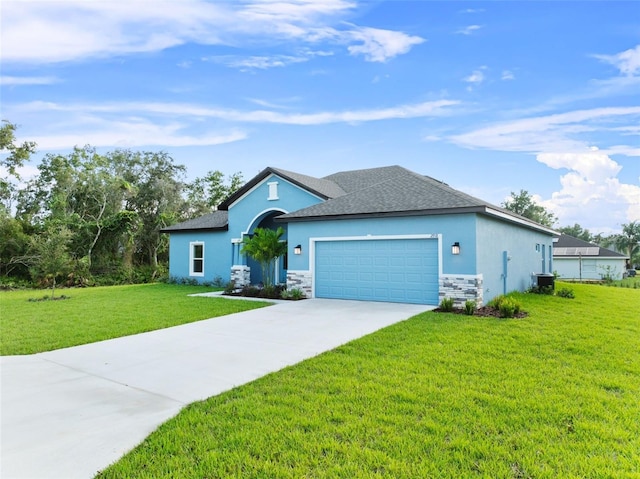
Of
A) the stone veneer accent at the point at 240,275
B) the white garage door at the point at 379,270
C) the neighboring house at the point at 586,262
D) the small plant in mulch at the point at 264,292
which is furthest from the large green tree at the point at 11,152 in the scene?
the neighboring house at the point at 586,262

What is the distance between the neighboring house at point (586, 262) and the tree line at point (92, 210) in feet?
99.9

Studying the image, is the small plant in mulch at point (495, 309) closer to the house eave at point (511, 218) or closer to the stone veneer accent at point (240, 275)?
the house eave at point (511, 218)

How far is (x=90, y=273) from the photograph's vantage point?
20484 millimetres

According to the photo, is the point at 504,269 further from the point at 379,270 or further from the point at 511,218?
the point at 379,270

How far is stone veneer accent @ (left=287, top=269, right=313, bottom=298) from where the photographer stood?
12.8 m

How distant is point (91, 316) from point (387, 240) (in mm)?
8240

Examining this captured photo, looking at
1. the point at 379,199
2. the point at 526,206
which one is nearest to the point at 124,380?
the point at 379,199

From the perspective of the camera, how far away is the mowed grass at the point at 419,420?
2824 mm

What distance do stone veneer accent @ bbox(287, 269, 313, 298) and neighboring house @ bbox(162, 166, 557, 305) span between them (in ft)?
0.11

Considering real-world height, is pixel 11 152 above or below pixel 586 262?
above

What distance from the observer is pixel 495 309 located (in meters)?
9.77

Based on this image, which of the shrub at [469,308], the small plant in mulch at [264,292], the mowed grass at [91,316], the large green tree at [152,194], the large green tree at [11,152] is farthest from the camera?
the large green tree at [152,194]

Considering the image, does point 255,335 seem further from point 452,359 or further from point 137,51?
point 137,51

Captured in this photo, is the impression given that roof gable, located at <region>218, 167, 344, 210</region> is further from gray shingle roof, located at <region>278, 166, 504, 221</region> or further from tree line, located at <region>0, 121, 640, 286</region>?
tree line, located at <region>0, 121, 640, 286</region>
